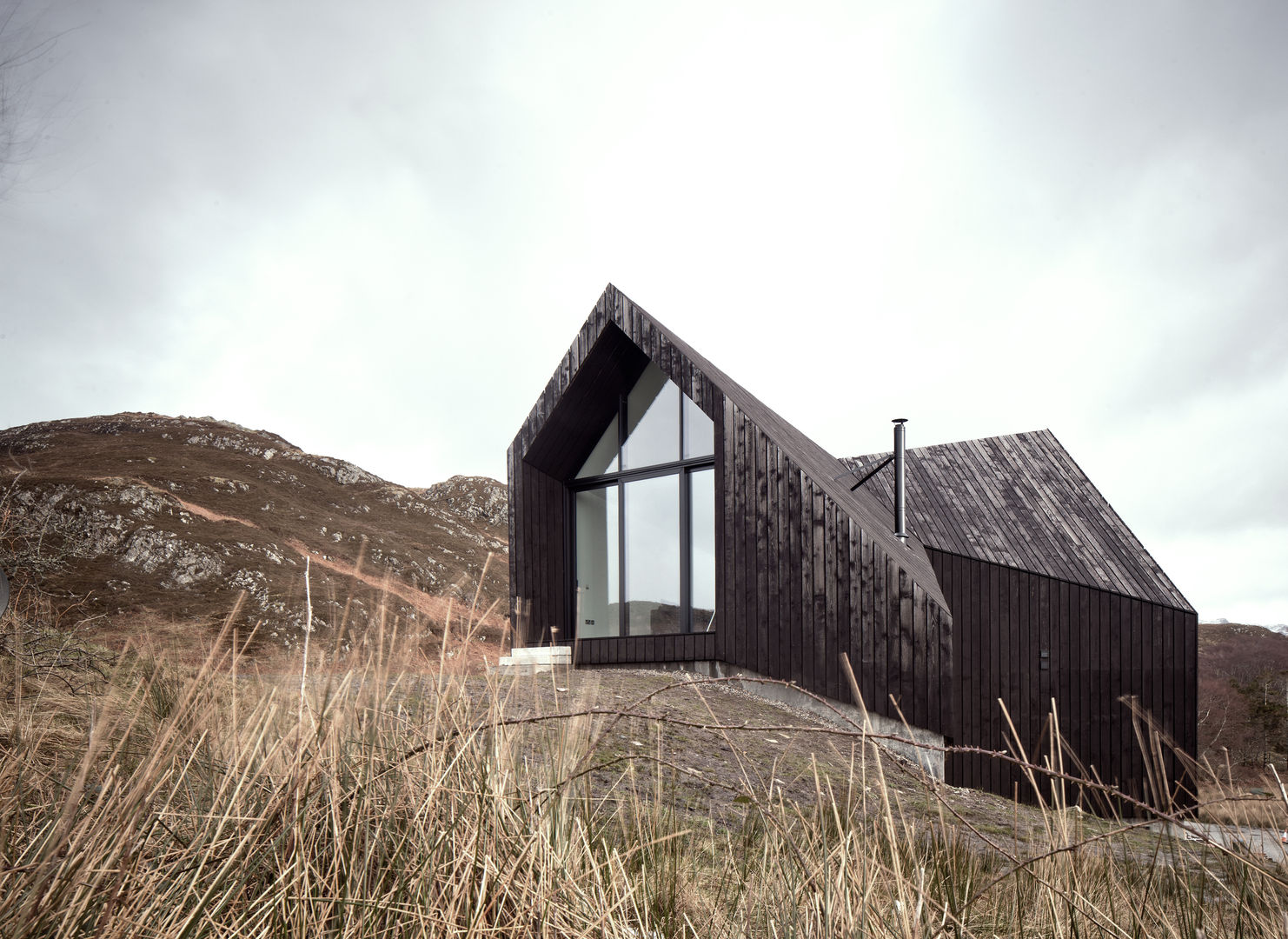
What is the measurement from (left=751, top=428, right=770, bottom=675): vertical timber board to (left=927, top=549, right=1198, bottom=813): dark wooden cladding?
112 inches

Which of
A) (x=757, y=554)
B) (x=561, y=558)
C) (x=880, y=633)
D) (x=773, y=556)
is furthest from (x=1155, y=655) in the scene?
(x=561, y=558)

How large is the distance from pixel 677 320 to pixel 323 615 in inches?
583

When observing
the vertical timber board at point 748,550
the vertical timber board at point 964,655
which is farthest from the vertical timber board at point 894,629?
the vertical timber board at point 964,655

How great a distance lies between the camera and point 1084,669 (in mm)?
9539

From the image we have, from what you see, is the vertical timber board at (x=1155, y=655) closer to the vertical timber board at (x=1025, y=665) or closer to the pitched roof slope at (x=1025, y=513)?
the pitched roof slope at (x=1025, y=513)

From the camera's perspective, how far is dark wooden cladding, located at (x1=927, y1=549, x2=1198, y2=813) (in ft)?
31.1

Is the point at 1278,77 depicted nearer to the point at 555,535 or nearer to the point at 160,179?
the point at 555,535

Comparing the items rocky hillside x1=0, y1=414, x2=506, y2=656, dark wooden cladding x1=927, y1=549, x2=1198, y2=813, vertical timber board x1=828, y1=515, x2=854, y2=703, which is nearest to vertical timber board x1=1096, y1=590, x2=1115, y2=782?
dark wooden cladding x1=927, y1=549, x2=1198, y2=813

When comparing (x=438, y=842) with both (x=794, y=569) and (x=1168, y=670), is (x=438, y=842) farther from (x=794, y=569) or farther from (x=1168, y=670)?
(x=1168, y=670)

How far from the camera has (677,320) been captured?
482 inches

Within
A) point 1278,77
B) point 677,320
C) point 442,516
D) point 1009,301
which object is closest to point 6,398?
point 677,320

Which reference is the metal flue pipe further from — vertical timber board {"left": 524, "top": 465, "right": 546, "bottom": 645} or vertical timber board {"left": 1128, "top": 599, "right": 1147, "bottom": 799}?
vertical timber board {"left": 524, "top": 465, "right": 546, "bottom": 645}

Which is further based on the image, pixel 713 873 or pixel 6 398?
pixel 6 398

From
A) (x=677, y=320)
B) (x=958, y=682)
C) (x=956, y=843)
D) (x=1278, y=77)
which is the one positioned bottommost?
(x=958, y=682)
